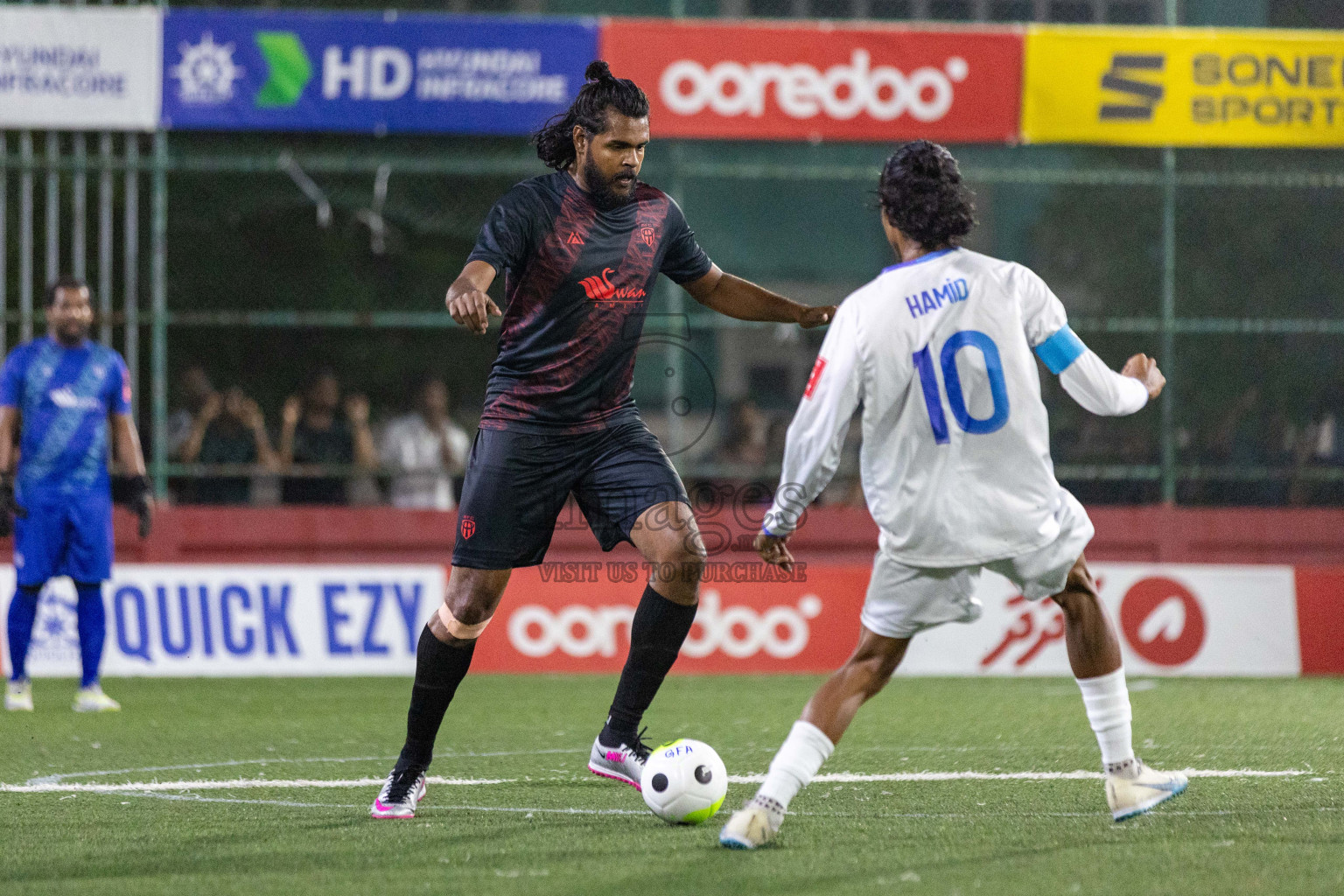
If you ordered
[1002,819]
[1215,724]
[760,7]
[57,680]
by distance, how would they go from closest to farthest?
[1002,819], [1215,724], [57,680], [760,7]

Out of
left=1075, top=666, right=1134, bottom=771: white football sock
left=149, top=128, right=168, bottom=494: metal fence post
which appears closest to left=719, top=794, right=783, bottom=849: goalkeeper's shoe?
left=1075, top=666, right=1134, bottom=771: white football sock

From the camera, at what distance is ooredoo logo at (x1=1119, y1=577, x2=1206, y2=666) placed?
11.3 metres

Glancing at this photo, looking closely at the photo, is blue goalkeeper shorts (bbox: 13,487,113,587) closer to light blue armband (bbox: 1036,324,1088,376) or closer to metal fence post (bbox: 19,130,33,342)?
metal fence post (bbox: 19,130,33,342)

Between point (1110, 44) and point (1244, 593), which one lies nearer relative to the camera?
point (1244, 593)

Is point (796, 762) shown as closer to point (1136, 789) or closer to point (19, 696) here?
point (1136, 789)

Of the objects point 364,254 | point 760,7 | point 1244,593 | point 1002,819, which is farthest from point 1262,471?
point 1002,819

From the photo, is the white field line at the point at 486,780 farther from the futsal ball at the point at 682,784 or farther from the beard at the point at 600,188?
the beard at the point at 600,188

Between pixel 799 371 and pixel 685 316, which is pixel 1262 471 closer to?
pixel 799 371

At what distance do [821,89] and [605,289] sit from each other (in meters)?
7.95

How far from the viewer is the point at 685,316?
42.9 feet

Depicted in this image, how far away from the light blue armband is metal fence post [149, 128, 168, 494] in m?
9.44

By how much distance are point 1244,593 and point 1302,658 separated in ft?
1.91

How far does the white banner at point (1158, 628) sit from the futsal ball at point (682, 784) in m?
6.16

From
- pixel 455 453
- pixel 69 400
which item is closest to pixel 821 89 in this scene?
pixel 455 453
